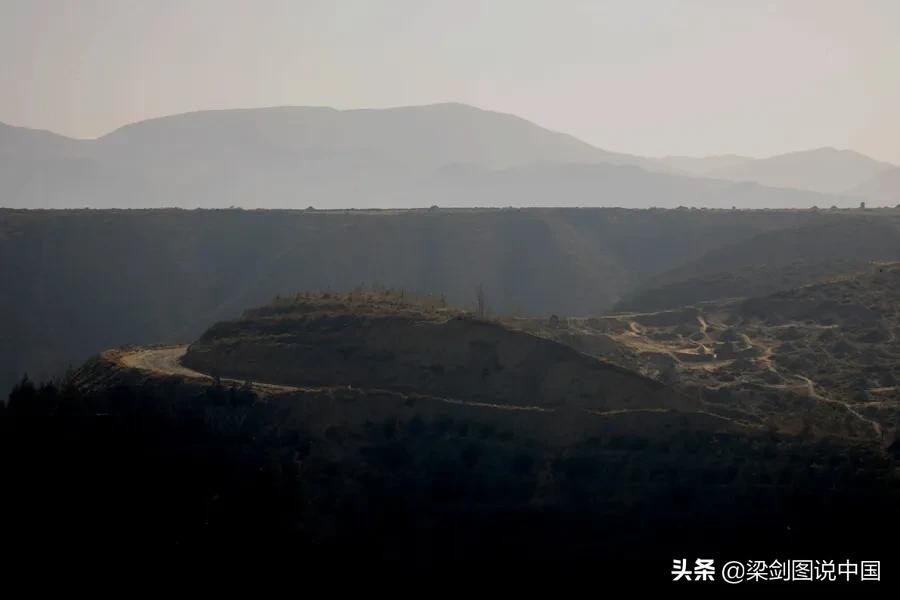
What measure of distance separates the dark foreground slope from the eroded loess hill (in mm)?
48260

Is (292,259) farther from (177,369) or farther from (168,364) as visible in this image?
(177,369)

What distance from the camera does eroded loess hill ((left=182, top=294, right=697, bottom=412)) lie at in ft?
157

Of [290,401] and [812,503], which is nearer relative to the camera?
[812,503]

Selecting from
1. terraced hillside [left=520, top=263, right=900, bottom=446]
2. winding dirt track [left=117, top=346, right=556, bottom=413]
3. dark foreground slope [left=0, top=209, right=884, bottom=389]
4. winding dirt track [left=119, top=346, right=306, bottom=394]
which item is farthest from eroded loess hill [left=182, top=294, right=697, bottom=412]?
dark foreground slope [left=0, top=209, right=884, bottom=389]

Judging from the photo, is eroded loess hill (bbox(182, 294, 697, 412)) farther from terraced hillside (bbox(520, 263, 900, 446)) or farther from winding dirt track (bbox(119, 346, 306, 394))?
terraced hillside (bbox(520, 263, 900, 446))

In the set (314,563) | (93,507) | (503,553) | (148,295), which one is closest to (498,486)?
(503,553)

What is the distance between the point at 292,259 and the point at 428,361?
71.6 m

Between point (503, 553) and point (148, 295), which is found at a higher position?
point (148, 295)

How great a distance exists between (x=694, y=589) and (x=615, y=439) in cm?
1108

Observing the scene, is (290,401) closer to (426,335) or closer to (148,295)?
(426,335)

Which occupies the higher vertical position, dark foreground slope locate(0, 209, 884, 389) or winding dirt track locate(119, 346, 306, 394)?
dark foreground slope locate(0, 209, 884, 389)

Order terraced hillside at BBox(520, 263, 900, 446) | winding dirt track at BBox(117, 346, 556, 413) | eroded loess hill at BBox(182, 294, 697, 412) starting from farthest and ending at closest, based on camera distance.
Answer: terraced hillside at BBox(520, 263, 900, 446)
eroded loess hill at BBox(182, 294, 697, 412)
winding dirt track at BBox(117, 346, 556, 413)

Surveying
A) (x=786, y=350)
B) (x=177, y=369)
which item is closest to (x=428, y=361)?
(x=177, y=369)

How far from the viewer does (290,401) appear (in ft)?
155
